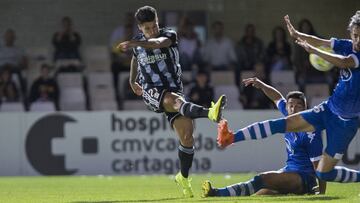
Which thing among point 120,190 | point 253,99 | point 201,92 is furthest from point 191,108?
point 253,99

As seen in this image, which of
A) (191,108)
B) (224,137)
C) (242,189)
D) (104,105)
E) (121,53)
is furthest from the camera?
(121,53)

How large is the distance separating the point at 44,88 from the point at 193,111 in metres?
9.76

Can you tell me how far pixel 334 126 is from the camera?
1095 centimetres

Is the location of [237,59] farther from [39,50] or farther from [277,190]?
[277,190]

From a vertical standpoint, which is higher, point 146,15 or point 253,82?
point 146,15

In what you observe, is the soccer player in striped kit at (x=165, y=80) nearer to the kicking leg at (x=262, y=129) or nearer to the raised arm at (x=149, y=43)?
the raised arm at (x=149, y=43)

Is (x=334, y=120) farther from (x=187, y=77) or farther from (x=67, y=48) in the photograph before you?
(x=67, y=48)

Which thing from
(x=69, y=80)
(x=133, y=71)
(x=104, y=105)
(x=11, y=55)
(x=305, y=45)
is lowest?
(x=104, y=105)

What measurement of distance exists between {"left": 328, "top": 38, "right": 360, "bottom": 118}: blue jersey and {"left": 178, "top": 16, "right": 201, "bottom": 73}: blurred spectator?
10937mm

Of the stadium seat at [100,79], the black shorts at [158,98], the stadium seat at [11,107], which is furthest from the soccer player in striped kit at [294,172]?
the stadium seat at [100,79]

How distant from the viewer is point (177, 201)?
37.2 ft

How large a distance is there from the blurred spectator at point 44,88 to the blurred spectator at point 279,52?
4520 millimetres

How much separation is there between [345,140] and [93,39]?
44.7 feet

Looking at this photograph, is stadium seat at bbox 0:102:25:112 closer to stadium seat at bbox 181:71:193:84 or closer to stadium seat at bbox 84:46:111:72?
stadium seat at bbox 84:46:111:72
